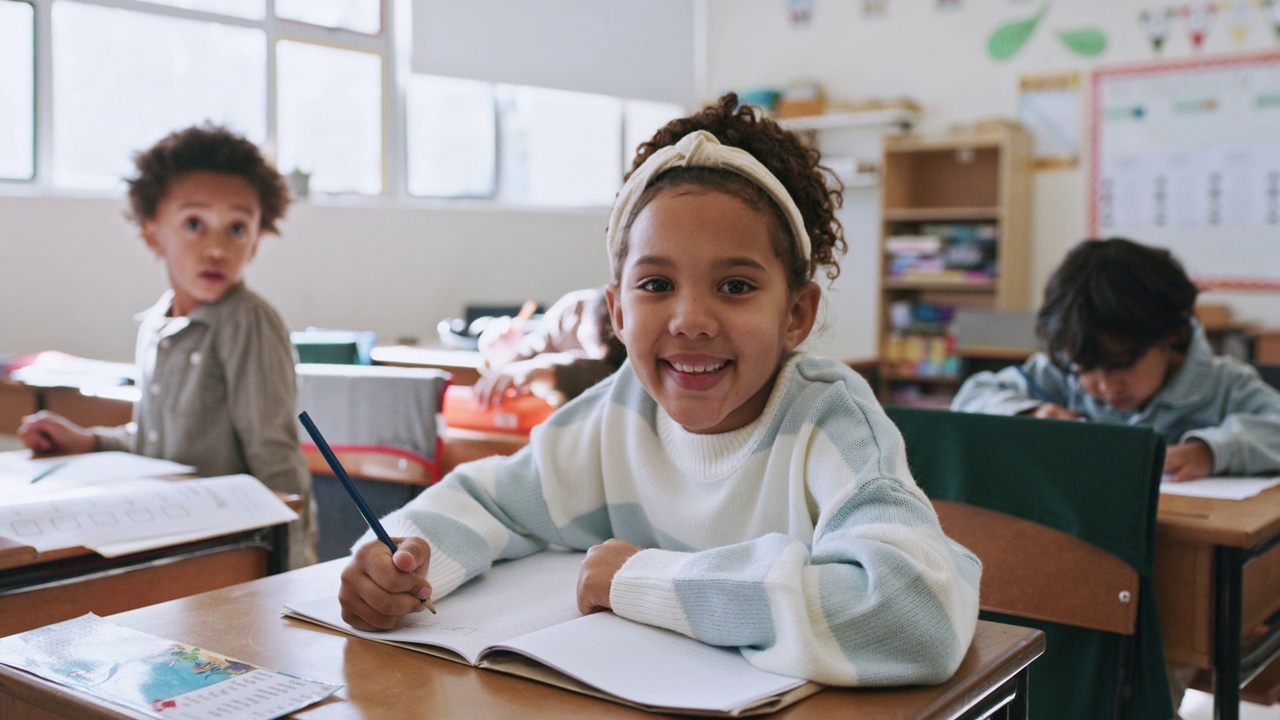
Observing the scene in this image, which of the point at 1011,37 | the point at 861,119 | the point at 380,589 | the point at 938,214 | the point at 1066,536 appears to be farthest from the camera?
the point at 861,119

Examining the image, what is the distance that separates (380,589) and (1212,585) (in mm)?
1097

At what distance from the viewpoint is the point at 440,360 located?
11.1 feet

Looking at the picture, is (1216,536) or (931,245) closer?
(1216,536)

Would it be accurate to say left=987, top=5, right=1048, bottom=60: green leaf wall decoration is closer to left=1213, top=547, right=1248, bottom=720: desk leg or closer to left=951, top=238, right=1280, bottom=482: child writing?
left=951, top=238, right=1280, bottom=482: child writing

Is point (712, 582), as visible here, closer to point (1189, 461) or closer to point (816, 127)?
point (1189, 461)

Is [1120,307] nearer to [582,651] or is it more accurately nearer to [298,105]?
[582,651]

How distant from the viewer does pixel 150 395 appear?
194 centimetres

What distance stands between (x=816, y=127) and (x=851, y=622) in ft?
20.2

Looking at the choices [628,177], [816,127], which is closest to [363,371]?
[628,177]

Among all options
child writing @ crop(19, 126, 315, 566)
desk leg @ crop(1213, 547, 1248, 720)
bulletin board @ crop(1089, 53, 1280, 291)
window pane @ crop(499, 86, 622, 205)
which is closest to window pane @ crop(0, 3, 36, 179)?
window pane @ crop(499, 86, 622, 205)

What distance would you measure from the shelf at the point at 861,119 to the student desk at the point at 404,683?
5.61m

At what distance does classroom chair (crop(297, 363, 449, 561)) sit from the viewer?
7.79 feet

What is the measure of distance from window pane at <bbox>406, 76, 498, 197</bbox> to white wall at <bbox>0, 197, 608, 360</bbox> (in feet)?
0.67

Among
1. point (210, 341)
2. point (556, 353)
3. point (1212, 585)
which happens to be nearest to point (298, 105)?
point (556, 353)
